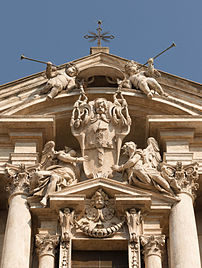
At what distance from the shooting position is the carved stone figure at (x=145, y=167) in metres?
18.1

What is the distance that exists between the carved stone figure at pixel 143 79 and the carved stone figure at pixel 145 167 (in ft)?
4.51

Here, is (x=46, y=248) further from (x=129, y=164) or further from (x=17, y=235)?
(x=129, y=164)

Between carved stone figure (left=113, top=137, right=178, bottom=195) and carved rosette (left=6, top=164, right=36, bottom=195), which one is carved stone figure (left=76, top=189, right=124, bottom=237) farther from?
carved rosette (left=6, top=164, right=36, bottom=195)

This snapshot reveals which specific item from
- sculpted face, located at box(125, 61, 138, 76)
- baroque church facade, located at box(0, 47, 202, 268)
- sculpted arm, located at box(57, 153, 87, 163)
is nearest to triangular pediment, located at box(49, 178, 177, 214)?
baroque church facade, located at box(0, 47, 202, 268)

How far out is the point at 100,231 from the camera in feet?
57.8

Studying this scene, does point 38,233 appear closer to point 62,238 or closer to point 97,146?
point 62,238

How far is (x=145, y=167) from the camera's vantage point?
60.4ft

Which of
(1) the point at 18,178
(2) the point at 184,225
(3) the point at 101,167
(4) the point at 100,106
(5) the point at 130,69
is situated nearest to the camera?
(2) the point at 184,225

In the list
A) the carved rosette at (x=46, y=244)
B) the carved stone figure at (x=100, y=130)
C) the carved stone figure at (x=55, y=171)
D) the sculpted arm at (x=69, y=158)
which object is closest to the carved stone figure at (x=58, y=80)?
the carved stone figure at (x=100, y=130)

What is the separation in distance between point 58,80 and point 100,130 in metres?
2.01

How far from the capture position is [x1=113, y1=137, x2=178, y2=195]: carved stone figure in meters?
18.1

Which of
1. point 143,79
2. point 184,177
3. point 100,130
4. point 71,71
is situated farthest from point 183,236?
point 71,71

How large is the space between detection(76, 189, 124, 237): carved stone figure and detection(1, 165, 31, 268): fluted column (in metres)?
1.12

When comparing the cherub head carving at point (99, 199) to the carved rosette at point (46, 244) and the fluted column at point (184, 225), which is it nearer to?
the carved rosette at point (46, 244)
